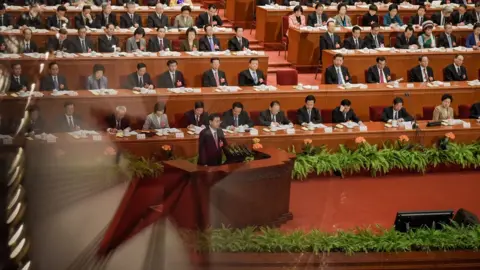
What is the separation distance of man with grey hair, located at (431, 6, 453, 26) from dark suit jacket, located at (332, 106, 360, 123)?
5.21m

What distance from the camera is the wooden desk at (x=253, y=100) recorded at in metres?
9.09

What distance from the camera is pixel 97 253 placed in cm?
449

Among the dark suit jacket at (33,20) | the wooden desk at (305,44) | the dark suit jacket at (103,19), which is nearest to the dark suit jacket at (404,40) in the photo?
the wooden desk at (305,44)

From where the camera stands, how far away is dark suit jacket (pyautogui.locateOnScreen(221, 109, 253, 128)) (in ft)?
29.8

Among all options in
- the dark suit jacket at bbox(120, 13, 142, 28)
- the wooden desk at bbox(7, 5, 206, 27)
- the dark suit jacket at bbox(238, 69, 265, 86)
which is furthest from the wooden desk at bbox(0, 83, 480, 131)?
the wooden desk at bbox(7, 5, 206, 27)

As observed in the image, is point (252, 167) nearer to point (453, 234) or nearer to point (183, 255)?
point (183, 255)

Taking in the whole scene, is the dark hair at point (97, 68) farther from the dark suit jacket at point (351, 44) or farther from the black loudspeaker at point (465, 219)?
the black loudspeaker at point (465, 219)

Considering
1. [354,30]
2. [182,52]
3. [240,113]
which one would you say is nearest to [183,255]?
[240,113]

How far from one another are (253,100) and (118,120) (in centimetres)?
208

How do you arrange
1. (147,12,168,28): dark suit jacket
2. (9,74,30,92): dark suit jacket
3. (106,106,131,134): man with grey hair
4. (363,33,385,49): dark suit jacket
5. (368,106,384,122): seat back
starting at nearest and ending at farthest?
(9,74,30,92): dark suit jacket → (106,106,131,134): man with grey hair → (368,106,384,122): seat back → (363,33,385,49): dark suit jacket → (147,12,168,28): dark suit jacket

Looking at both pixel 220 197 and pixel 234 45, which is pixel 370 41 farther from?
pixel 220 197

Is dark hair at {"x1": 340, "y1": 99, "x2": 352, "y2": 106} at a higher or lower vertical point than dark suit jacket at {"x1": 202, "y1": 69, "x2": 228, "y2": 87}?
lower

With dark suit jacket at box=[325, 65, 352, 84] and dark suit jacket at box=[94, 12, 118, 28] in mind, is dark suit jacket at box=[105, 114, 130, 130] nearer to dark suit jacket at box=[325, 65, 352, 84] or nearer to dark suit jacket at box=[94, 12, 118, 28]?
dark suit jacket at box=[94, 12, 118, 28]

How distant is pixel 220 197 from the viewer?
6.62m
